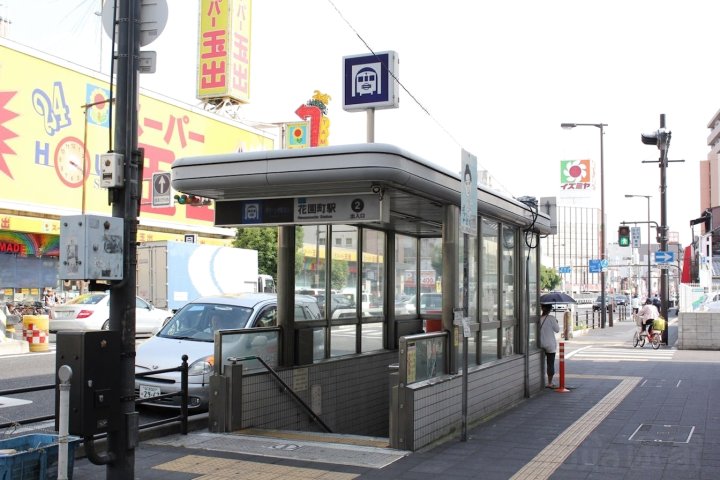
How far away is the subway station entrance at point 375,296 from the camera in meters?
8.09

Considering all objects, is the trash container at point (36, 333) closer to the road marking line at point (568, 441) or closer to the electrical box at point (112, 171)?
the road marking line at point (568, 441)

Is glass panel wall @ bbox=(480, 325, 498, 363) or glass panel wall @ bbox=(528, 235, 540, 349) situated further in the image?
glass panel wall @ bbox=(528, 235, 540, 349)

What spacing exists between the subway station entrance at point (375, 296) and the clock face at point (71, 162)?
86.4 feet

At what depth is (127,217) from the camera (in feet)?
20.2

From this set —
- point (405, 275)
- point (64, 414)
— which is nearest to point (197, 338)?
point (405, 275)

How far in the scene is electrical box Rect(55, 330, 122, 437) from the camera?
5.65m

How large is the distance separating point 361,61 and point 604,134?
97.2ft

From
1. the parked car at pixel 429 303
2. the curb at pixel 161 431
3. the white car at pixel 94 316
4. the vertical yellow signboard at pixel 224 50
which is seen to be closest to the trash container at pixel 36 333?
the white car at pixel 94 316

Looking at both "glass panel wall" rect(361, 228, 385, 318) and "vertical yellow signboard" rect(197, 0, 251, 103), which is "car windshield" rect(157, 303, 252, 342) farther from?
"vertical yellow signboard" rect(197, 0, 251, 103)

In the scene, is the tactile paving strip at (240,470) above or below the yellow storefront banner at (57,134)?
below

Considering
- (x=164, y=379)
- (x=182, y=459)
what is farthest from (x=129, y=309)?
(x=164, y=379)

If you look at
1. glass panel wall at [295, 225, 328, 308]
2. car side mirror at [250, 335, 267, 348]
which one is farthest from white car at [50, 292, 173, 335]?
car side mirror at [250, 335, 267, 348]

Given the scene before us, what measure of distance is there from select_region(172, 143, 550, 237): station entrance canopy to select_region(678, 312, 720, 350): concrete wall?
633 inches

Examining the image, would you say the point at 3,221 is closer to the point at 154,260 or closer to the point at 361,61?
the point at 154,260
